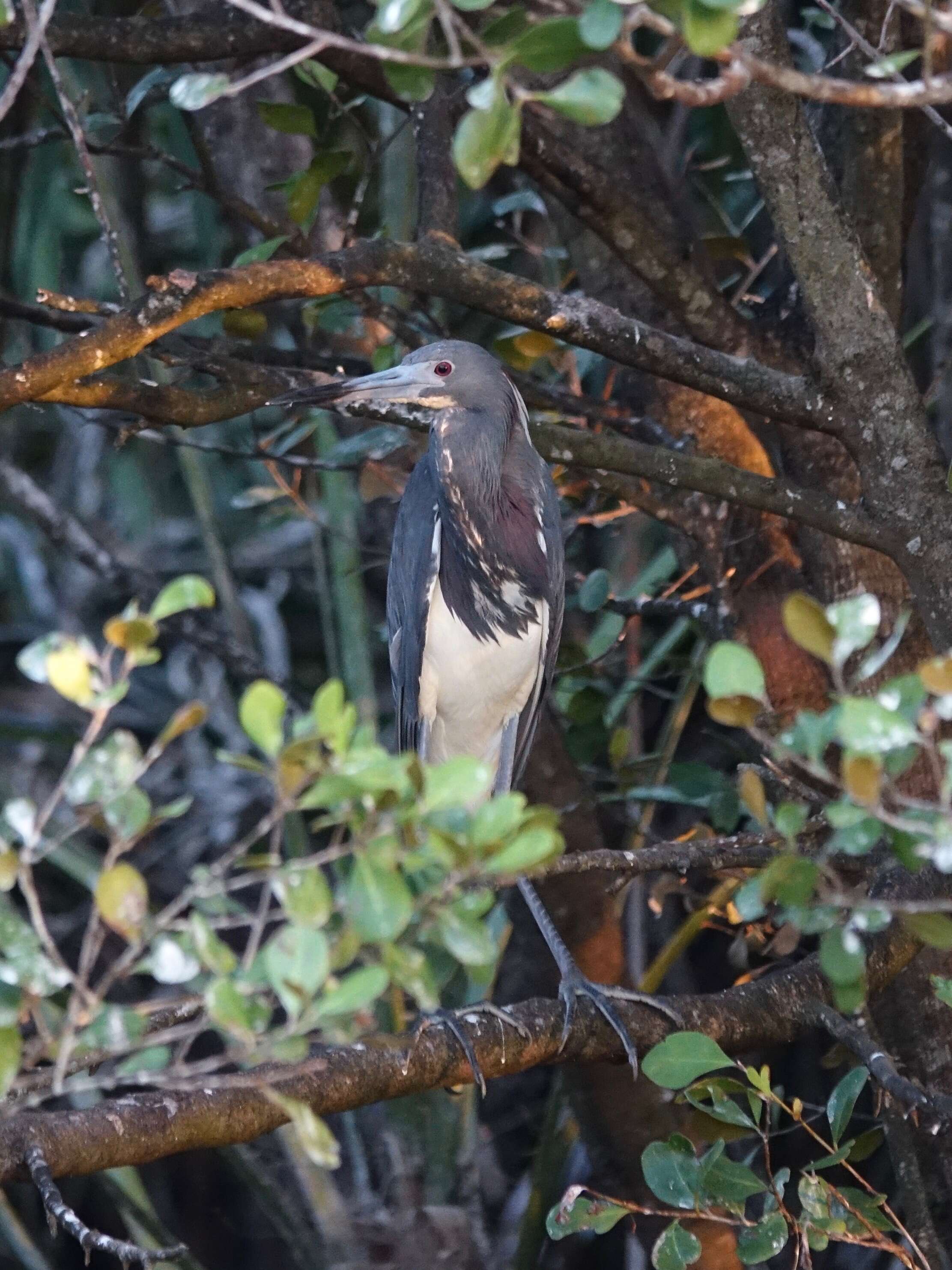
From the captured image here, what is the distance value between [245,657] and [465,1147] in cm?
125

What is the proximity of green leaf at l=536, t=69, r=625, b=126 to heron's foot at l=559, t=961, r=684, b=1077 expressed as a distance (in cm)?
142

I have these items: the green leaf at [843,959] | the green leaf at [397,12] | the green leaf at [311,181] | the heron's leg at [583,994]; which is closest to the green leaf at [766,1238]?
the heron's leg at [583,994]

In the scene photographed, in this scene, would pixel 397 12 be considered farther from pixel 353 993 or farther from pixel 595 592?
pixel 595 592

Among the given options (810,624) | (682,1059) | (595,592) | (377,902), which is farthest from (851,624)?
(595,592)

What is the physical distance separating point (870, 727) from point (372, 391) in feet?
5.26

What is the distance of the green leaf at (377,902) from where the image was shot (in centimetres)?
94

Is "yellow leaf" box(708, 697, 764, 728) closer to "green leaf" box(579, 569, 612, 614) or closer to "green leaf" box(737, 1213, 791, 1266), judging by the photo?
"green leaf" box(737, 1213, 791, 1266)

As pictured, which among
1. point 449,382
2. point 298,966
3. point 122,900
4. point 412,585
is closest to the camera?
point 298,966

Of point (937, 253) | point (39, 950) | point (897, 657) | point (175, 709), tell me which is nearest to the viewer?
point (39, 950)

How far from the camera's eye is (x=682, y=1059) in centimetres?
157

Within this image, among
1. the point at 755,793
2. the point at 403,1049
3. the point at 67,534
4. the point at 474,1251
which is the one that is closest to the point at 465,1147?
the point at 474,1251

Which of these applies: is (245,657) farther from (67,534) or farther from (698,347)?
(698,347)

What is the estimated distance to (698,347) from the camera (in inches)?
78.9

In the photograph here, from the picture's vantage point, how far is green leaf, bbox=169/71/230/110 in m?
1.27
